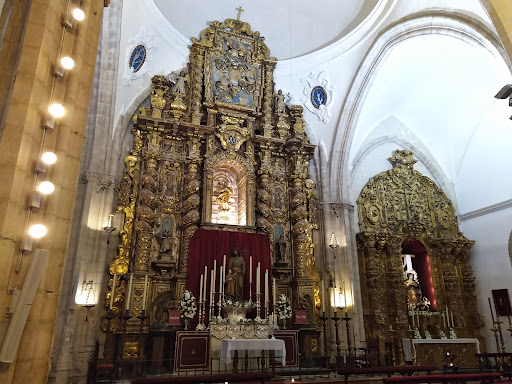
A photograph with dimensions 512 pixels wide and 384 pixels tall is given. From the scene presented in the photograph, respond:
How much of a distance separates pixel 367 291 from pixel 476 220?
6.11 meters

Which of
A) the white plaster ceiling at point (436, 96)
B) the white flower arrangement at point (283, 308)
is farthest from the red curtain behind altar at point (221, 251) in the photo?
the white plaster ceiling at point (436, 96)

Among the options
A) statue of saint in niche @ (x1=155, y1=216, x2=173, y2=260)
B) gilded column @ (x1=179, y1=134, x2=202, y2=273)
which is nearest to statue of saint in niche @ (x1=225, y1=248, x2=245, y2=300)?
gilded column @ (x1=179, y1=134, x2=202, y2=273)

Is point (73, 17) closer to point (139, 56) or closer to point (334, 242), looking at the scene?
point (139, 56)

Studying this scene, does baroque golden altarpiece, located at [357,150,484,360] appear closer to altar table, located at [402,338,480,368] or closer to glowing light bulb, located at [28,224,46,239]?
altar table, located at [402,338,480,368]

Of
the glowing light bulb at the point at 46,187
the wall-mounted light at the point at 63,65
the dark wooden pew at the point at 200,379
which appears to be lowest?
the dark wooden pew at the point at 200,379

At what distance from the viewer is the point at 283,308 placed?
35.2 ft

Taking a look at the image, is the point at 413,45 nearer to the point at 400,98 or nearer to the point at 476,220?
the point at 400,98

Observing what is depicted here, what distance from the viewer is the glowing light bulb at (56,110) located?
4.71 metres

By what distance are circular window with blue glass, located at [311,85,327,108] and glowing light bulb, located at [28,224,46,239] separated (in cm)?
1167

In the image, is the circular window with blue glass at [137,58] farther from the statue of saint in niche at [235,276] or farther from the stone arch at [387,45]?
the stone arch at [387,45]

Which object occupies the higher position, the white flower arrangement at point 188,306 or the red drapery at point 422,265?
the red drapery at point 422,265

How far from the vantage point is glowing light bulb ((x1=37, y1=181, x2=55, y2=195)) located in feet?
14.5

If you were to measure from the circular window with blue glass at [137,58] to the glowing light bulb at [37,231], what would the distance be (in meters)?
8.60

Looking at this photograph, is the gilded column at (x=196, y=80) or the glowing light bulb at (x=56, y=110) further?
the gilded column at (x=196, y=80)
